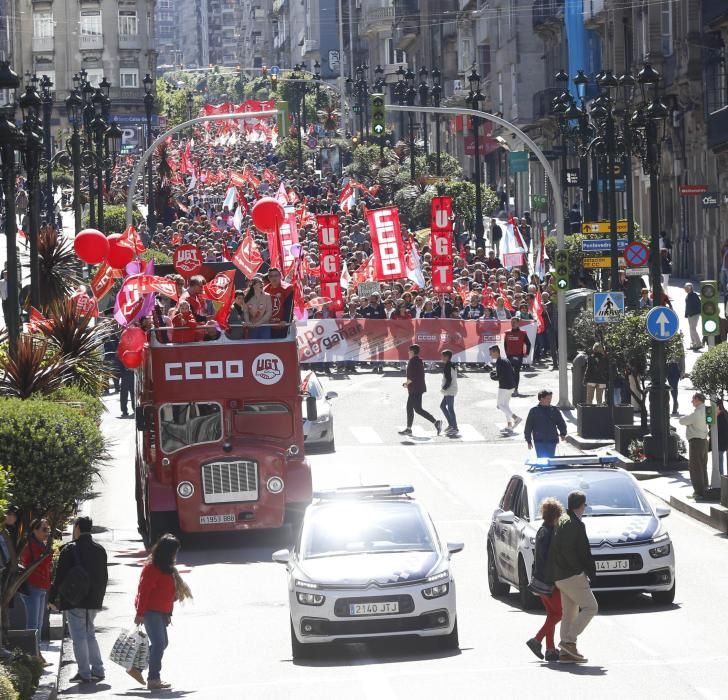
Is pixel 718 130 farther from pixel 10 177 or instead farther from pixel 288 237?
pixel 10 177

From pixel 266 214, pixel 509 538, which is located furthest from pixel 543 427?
pixel 509 538

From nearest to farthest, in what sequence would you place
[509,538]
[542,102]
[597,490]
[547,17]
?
[509,538], [597,490], [542,102], [547,17]

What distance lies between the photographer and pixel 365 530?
56.4 feet

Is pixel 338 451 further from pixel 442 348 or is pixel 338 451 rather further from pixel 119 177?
pixel 119 177

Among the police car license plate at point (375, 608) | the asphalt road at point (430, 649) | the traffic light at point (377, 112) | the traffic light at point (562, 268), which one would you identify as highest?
the traffic light at point (377, 112)

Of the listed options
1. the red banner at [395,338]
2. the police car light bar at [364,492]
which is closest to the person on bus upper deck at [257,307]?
the police car light bar at [364,492]

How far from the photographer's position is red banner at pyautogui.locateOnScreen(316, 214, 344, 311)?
45.4 m

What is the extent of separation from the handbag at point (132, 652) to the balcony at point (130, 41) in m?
152

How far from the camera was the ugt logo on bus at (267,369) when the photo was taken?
23.8m

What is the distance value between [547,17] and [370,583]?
71.5 metres

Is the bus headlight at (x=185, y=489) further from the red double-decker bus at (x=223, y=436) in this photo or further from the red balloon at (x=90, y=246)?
the red balloon at (x=90, y=246)

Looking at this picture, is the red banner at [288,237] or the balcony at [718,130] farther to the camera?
the balcony at [718,130]

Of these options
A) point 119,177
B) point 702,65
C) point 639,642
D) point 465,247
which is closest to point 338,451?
point 639,642

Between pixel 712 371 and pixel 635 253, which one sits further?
pixel 635 253
